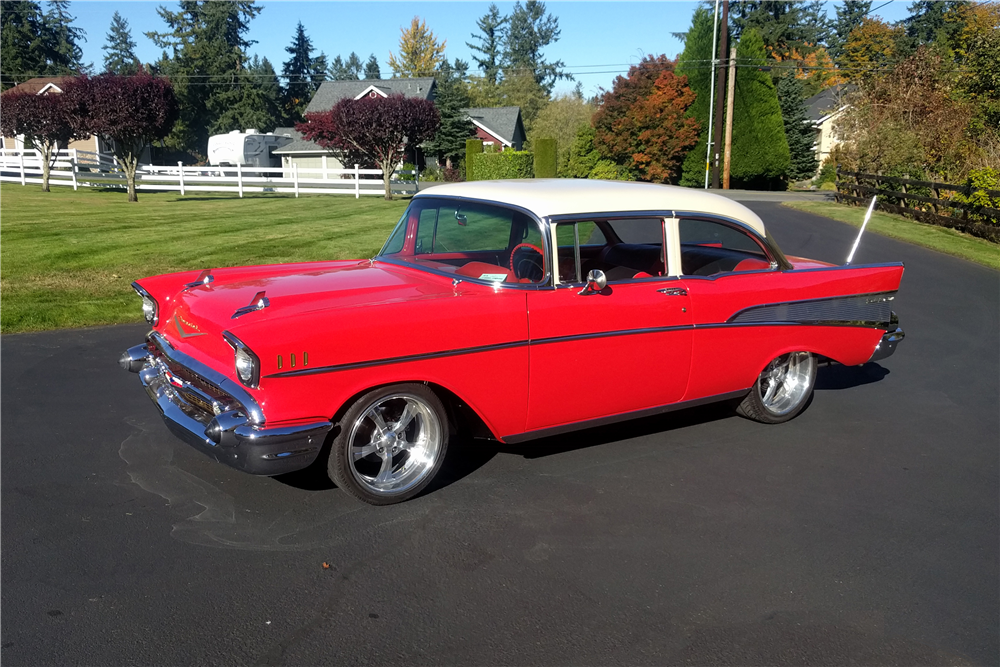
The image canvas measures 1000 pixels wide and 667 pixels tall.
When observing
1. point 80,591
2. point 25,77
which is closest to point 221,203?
point 80,591

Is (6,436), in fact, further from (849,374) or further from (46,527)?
(849,374)

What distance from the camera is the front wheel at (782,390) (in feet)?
19.7

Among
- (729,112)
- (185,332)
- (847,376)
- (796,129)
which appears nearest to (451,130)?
(729,112)

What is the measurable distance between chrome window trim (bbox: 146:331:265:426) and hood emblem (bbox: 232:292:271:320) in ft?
1.07

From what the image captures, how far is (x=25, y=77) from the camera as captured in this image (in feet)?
228

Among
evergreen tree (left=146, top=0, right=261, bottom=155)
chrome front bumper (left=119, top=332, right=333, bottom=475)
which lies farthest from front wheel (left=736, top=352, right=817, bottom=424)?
evergreen tree (left=146, top=0, right=261, bottom=155)

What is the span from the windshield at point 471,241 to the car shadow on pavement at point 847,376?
11.2 ft

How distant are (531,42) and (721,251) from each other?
10389 cm

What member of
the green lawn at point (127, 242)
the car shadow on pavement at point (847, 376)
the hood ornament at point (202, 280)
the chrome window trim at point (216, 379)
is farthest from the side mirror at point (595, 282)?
the green lawn at point (127, 242)

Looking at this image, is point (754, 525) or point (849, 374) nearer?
point (754, 525)

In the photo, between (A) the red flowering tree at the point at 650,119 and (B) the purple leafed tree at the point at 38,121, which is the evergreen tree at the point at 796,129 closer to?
(A) the red flowering tree at the point at 650,119

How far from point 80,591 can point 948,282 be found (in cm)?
1260

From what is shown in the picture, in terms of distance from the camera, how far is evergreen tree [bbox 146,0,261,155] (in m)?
76.6

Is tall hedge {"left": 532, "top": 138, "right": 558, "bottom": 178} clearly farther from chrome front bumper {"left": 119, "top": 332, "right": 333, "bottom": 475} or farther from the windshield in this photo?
chrome front bumper {"left": 119, "top": 332, "right": 333, "bottom": 475}
